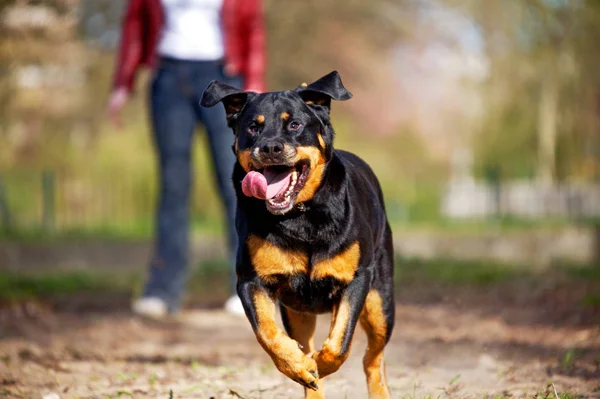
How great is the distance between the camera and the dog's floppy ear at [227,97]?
4.03 metres

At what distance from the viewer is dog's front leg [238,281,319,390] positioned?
3.50 meters

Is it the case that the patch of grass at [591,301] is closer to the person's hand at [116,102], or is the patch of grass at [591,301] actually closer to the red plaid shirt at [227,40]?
the red plaid shirt at [227,40]

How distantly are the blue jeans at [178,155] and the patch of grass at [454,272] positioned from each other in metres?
2.67

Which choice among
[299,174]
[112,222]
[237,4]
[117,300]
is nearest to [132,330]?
[117,300]

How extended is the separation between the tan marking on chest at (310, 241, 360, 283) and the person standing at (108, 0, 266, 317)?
3.21m

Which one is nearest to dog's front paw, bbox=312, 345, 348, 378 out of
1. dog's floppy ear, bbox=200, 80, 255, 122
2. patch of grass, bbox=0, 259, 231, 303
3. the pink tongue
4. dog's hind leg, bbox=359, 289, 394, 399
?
dog's hind leg, bbox=359, 289, 394, 399

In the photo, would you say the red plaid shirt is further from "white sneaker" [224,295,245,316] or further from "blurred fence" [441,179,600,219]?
"blurred fence" [441,179,600,219]

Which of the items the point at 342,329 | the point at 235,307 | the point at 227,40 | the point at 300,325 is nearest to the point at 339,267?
the point at 342,329

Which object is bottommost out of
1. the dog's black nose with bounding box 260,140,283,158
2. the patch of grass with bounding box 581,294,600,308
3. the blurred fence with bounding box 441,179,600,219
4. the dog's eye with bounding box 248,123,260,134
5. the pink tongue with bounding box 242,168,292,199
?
the patch of grass with bounding box 581,294,600,308

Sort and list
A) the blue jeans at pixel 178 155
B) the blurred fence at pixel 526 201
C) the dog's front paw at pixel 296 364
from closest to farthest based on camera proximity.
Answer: the dog's front paw at pixel 296 364
the blue jeans at pixel 178 155
the blurred fence at pixel 526 201

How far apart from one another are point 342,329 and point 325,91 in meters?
1.00

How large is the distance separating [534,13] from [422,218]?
628 centimetres

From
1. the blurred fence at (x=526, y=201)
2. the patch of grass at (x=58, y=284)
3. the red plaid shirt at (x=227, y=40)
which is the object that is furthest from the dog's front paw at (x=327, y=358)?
the blurred fence at (x=526, y=201)

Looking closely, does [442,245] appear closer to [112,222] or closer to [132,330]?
[112,222]
